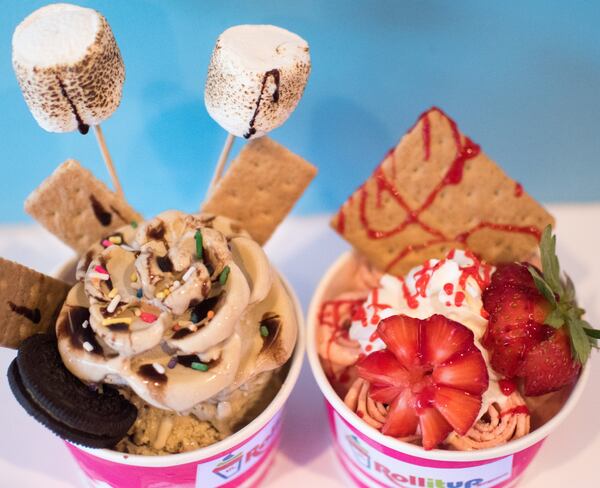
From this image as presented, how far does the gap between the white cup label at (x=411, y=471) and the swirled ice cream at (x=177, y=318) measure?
0.19m

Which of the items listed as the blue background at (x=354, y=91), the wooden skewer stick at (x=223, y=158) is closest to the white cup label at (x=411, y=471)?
the wooden skewer stick at (x=223, y=158)

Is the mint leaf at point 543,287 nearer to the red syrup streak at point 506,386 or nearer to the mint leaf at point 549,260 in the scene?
the mint leaf at point 549,260

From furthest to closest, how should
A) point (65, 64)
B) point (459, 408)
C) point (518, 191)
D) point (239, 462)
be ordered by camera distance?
1. point (518, 191)
2. point (239, 462)
3. point (459, 408)
4. point (65, 64)

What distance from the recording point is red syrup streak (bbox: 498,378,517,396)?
1.19 m

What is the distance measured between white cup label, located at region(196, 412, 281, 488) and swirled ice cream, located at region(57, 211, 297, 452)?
0.07 m

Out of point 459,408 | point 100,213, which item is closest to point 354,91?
point 100,213

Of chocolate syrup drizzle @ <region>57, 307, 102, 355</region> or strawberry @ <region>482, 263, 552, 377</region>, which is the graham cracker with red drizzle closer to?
strawberry @ <region>482, 263, 552, 377</region>

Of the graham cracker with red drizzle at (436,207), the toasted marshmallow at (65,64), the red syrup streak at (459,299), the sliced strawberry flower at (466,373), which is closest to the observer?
the toasted marshmallow at (65,64)

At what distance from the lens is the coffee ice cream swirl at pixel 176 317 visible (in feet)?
3.53

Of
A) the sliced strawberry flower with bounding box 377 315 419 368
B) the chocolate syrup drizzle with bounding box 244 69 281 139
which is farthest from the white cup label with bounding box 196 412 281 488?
the chocolate syrup drizzle with bounding box 244 69 281 139

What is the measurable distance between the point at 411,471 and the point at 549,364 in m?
0.25

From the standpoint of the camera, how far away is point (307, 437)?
1.40 meters

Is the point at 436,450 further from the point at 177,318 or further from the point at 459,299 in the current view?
the point at 177,318

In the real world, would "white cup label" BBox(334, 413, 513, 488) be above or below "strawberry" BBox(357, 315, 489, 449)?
below
